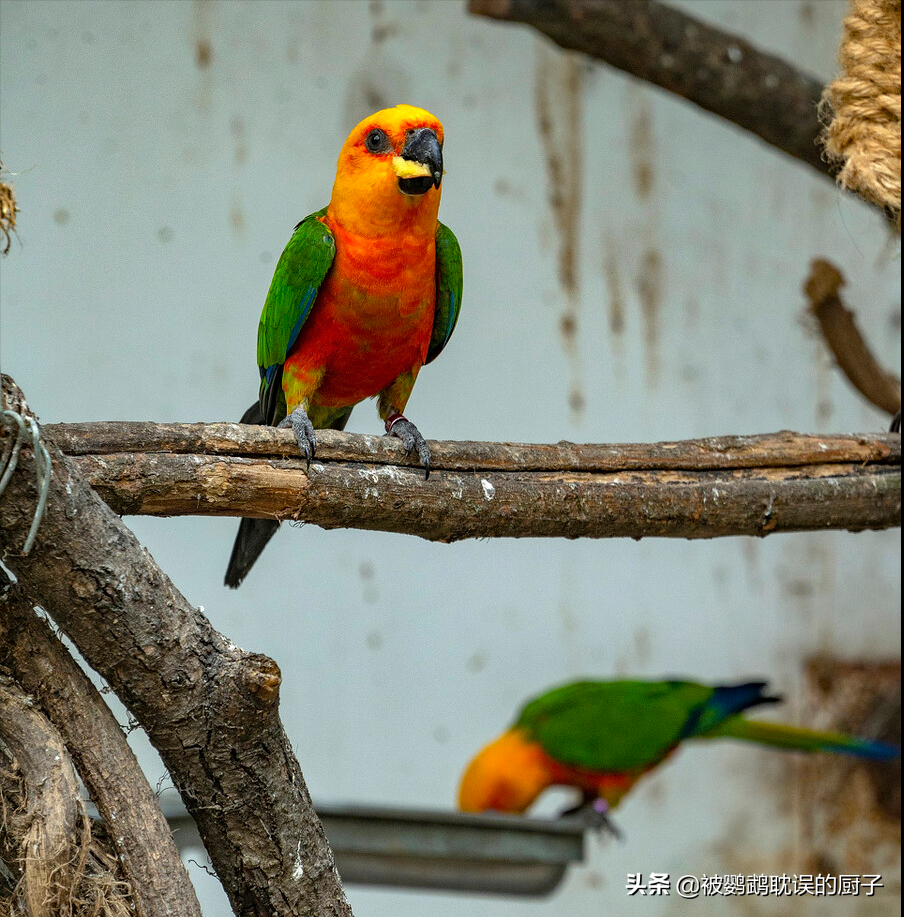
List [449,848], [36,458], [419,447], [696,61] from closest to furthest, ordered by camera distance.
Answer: [36,458] < [419,447] < [449,848] < [696,61]

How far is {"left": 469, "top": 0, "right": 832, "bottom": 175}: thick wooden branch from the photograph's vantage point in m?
2.04

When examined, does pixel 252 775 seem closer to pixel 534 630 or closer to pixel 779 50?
pixel 534 630

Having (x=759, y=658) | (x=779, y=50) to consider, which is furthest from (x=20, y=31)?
(x=759, y=658)

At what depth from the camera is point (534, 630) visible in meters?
2.93

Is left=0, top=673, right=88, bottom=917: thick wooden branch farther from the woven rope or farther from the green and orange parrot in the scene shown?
the green and orange parrot

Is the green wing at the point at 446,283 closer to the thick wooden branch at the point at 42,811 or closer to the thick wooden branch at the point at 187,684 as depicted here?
the thick wooden branch at the point at 187,684

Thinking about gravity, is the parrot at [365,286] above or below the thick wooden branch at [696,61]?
below

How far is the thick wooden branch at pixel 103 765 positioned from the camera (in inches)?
33.8

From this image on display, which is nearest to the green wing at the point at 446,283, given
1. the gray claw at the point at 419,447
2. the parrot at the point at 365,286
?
the parrot at the point at 365,286

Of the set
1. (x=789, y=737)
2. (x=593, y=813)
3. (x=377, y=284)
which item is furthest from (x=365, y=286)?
(x=789, y=737)

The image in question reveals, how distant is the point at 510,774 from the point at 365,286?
1.42 meters

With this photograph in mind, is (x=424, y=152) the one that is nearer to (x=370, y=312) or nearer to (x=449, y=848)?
(x=370, y=312)

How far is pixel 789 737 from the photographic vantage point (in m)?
2.53

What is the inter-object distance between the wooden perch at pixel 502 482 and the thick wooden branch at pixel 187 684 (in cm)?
21
